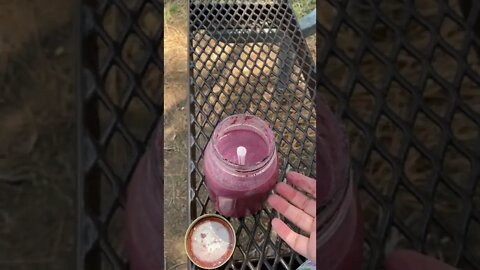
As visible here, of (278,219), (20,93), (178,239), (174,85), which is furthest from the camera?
(174,85)

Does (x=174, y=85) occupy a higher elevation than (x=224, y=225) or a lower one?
lower

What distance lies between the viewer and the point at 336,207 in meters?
0.32

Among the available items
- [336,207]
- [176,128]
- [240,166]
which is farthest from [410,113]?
[176,128]

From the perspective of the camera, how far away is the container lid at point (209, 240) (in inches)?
38.0

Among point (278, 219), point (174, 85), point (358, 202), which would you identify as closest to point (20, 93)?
point (358, 202)

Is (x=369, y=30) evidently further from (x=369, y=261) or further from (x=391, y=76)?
(x=369, y=261)

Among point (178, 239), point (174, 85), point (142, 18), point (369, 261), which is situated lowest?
point (178, 239)

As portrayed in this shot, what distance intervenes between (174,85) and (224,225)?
0.97 meters

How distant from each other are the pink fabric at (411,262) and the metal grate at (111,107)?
16 centimetres

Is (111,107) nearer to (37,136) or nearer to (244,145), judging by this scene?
(37,136)

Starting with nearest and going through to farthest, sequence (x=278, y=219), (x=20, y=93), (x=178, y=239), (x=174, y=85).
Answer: (x=20, y=93)
(x=278, y=219)
(x=178, y=239)
(x=174, y=85)

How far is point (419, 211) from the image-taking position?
0.31 metres

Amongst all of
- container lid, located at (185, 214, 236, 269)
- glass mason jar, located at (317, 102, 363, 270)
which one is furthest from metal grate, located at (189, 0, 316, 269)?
glass mason jar, located at (317, 102, 363, 270)

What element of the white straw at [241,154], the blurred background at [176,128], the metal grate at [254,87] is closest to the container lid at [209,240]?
the metal grate at [254,87]
